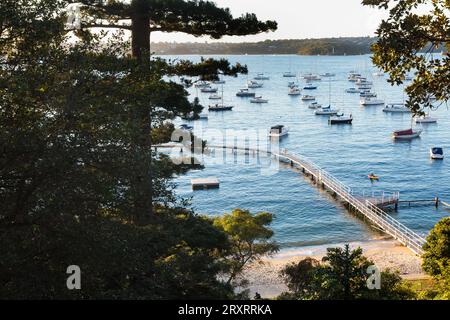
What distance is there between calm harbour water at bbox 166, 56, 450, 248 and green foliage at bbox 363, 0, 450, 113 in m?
24.9

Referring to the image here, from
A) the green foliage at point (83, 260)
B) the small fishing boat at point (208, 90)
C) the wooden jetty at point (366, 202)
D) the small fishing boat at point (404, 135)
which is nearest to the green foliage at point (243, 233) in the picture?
the wooden jetty at point (366, 202)

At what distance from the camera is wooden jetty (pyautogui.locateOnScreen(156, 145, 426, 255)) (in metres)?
33.2

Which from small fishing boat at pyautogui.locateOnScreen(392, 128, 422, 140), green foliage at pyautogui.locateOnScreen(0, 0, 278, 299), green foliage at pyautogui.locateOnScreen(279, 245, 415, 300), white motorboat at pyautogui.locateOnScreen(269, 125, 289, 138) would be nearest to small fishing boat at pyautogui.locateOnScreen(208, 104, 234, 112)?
white motorboat at pyautogui.locateOnScreen(269, 125, 289, 138)

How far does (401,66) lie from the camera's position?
1109 centimetres

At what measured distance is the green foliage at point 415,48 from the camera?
10.4 m

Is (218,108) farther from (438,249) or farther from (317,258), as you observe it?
(438,249)

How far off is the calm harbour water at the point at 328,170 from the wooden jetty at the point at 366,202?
40.2 inches

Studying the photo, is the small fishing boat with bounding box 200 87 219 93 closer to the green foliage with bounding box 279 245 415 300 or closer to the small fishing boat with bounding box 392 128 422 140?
the small fishing boat with bounding box 392 128 422 140

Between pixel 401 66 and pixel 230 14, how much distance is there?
9611mm

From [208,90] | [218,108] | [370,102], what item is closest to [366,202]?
[218,108]

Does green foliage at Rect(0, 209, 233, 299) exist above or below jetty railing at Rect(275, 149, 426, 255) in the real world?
above

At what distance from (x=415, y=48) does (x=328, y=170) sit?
Result: 46.1m

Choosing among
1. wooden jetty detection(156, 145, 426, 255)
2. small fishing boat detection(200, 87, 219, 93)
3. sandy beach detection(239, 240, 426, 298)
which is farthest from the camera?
small fishing boat detection(200, 87, 219, 93)

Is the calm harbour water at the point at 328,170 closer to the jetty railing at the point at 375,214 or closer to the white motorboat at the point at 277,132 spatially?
the jetty railing at the point at 375,214
